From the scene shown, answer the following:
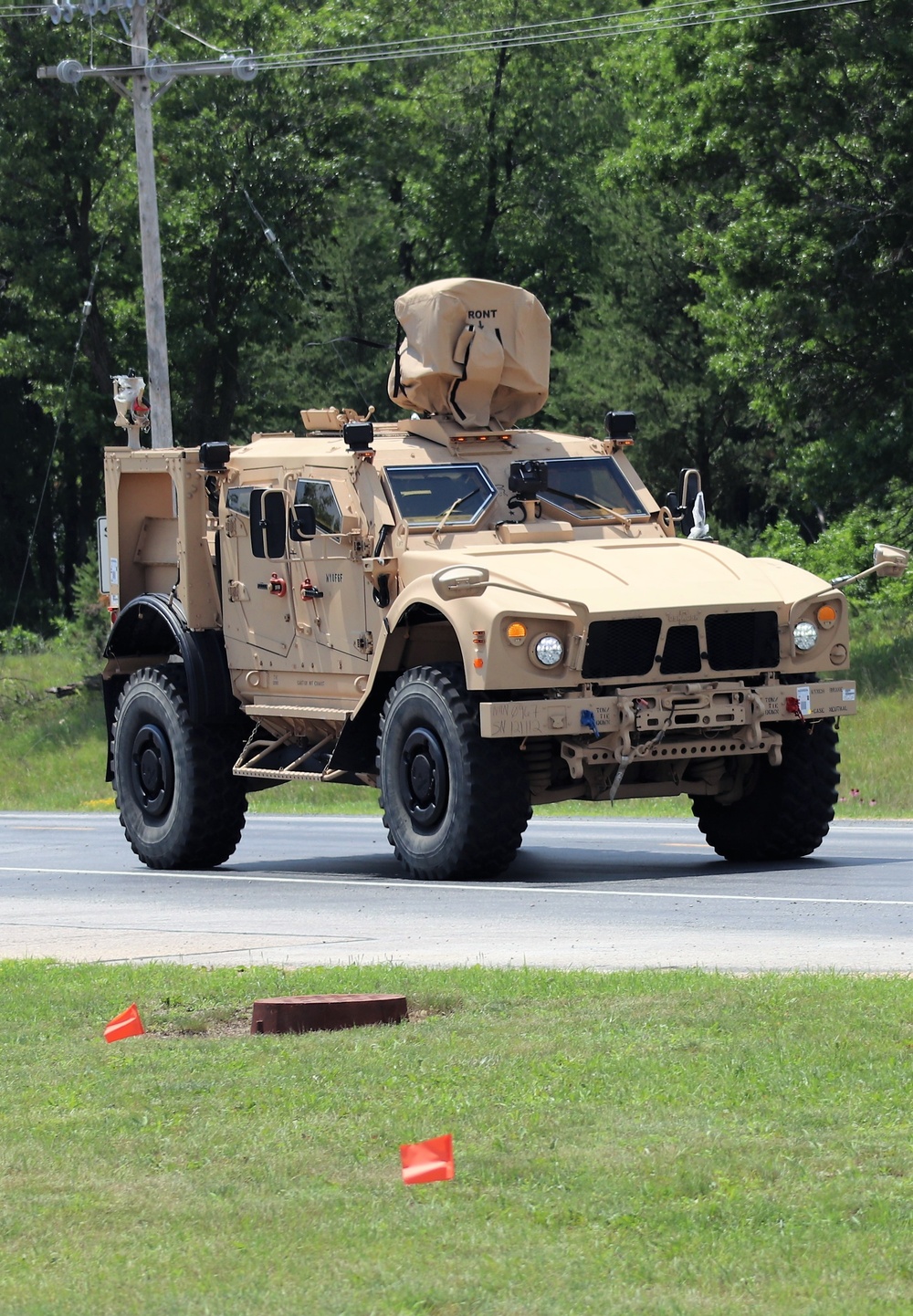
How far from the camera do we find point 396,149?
1919 inches

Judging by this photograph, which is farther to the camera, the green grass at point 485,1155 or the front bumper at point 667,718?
the front bumper at point 667,718

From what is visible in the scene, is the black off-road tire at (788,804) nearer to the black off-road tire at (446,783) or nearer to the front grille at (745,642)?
the front grille at (745,642)

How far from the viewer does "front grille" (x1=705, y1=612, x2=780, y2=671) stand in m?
14.2

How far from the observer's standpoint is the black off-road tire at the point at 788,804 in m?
14.8

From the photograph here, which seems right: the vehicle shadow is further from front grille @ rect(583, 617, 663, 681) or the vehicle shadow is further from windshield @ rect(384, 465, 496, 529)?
windshield @ rect(384, 465, 496, 529)

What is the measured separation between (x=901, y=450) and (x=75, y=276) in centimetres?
1887

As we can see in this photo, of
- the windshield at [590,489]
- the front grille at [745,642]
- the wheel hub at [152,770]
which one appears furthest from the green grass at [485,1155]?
the wheel hub at [152,770]

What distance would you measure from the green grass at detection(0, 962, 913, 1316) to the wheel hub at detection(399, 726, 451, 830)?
16.7 feet

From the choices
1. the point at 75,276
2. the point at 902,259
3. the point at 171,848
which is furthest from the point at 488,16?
the point at 171,848

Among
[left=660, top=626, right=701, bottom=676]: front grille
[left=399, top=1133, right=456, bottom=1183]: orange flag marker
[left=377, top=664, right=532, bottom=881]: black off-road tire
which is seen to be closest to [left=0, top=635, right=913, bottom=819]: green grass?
[left=660, top=626, right=701, bottom=676]: front grille

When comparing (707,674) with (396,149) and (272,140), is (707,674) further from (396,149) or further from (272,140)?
(396,149)

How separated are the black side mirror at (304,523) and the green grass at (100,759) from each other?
700 centimetres

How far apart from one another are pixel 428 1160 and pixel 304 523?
9.98 meters

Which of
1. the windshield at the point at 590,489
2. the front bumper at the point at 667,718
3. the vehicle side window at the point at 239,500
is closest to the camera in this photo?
the front bumper at the point at 667,718
